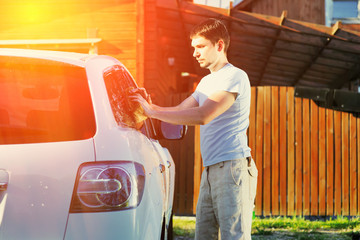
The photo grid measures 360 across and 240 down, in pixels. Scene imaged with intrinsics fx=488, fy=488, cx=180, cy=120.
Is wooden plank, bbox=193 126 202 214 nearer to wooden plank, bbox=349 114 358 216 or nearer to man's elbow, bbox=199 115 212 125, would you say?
wooden plank, bbox=349 114 358 216

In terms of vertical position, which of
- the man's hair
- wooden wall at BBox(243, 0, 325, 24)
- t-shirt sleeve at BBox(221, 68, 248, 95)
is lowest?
t-shirt sleeve at BBox(221, 68, 248, 95)

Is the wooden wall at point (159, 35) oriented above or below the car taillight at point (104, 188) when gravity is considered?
above

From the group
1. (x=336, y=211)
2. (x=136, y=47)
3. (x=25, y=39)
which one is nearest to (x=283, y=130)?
(x=336, y=211)

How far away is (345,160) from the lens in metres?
8.48

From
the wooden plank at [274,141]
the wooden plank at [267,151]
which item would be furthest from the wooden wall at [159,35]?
the wooden plank at [274,141]

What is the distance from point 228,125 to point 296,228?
5022 mm

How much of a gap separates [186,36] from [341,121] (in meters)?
4.43

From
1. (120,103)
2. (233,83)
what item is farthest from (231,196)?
(120,103)

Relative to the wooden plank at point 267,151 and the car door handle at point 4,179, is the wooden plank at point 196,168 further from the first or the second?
the car door handle at point 4,179

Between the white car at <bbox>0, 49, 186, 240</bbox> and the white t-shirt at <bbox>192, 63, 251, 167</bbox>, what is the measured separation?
63cm

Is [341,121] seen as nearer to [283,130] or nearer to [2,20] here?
[283,130]

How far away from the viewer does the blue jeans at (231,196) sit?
2730 mm

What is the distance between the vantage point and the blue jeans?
2730mm

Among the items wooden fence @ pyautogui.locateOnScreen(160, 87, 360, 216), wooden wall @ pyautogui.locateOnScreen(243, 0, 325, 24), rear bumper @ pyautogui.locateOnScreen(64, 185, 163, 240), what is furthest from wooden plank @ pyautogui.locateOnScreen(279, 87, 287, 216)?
wooden wall @ pyautogui.locateOnScreen(243, 0, 325, 24)
